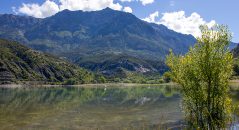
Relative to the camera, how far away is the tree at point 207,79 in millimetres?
23734

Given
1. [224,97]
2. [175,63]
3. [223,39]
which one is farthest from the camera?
[175,63]

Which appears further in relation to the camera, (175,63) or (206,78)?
(175,63)

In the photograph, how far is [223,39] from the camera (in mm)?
25359

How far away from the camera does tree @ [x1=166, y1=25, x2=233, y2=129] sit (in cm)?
2373

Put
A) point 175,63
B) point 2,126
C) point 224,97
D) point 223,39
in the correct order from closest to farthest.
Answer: point 224,97 < point 223,39 < point 175,63 < point 2,126

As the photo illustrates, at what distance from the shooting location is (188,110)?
25469 mm

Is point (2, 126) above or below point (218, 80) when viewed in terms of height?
below

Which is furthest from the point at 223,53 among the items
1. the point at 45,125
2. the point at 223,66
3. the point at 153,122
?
the point at 45,125

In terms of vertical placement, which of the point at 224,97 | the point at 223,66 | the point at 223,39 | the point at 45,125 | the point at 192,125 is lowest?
the point at 45,125

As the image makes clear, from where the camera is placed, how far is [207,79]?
24203 mm

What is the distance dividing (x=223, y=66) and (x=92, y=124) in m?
34.4

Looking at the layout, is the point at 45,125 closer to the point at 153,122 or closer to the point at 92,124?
the point at 92,124

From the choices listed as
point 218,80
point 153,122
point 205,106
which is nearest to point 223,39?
point 218,80

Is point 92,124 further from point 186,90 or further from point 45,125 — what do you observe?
point 186,90
